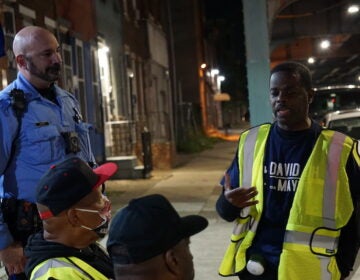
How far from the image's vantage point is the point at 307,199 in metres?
2.71

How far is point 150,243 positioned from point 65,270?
0.66 metres

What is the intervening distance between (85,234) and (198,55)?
107ft

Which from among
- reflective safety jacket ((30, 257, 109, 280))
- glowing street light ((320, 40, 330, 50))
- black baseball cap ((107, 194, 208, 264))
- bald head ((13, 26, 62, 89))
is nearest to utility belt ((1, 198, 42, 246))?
bald head ((13, 26, 62, 89))

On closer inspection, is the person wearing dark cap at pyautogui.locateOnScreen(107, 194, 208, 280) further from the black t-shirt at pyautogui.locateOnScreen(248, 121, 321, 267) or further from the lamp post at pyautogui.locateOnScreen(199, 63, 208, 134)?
the lamp post at pyautogui.locateOnScreen(199, 63, 208, 134)

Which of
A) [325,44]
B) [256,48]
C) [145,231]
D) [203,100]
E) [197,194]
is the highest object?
[325,44]

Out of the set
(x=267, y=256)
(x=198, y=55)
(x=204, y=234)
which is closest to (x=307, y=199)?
(x=267, y=256)

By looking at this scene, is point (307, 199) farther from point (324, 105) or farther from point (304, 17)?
point (304, 17)

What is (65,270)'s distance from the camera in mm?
2182

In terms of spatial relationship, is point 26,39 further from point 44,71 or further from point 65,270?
point 65,270

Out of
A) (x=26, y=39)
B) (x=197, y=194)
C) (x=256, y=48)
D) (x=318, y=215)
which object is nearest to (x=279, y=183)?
(x=318, y=215)

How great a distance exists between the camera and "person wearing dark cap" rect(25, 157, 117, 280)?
2.24m

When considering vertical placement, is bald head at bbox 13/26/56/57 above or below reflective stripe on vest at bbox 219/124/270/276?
above

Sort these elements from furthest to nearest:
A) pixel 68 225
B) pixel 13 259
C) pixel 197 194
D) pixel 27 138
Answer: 1. pixel 197 194
2. pixel 27 138
3. pixel 13 259
4. pixel 68 225

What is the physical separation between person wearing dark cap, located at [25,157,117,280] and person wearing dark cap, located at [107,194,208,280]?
545 millimetres
